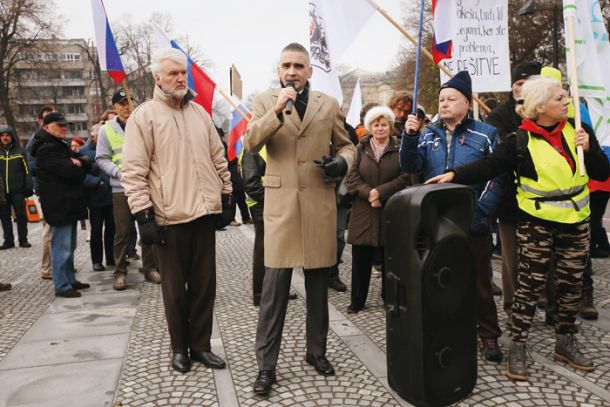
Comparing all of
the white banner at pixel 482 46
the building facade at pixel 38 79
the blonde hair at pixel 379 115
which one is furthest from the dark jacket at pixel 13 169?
the building facade at pixel 38 79

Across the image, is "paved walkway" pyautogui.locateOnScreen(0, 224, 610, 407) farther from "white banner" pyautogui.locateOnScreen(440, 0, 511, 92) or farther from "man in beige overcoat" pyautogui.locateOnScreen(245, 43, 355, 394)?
"white banner" pyautogui.locateOnScreen(440, 0, 511, 92)

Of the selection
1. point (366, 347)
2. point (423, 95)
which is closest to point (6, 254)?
point (366, 347)

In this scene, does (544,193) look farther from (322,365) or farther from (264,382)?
(264,382)

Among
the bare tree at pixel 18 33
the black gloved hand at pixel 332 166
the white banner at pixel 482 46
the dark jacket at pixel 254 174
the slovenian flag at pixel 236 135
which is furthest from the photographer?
the bare tree at pixel 18 33

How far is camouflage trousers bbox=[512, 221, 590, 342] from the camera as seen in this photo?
3559 millimetres

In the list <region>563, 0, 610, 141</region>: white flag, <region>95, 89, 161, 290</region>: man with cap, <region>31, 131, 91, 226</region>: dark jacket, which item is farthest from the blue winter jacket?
<region>31, 131, 91, 226</region>: dark jacket

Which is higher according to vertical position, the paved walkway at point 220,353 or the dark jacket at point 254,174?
the dark jacket at point 254,174

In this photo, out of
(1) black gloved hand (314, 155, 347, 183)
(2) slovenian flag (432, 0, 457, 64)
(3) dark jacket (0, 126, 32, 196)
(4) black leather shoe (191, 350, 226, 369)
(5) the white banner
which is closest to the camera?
(1) black gloved hand (314, 155, 347, 183)

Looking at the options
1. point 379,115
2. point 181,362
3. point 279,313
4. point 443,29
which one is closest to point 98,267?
point 181,362

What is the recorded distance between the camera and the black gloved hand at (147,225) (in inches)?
141

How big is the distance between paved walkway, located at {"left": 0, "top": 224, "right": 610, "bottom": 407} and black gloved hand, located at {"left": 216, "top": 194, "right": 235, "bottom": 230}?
→ 982 mm

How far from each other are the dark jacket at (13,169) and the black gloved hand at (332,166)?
844 cm

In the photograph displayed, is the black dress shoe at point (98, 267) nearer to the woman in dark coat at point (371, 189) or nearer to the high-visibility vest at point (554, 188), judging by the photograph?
the woman in dark coat at point (371, 189)

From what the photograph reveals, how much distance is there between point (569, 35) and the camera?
344 cm
